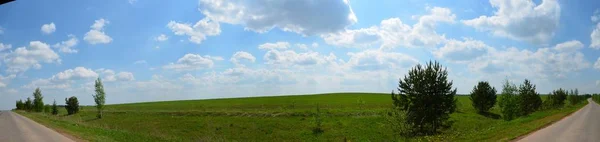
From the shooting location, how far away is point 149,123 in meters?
57.5

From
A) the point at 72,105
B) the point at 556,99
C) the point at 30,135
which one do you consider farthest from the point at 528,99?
the point at 72,105

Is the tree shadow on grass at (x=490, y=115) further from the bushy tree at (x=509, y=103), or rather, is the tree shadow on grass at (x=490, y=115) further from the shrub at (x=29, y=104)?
the shrub at (x=29, y=104)

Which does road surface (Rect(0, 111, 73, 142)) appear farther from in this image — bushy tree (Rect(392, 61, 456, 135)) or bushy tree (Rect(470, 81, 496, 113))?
bushy tree (Rect(470, 81, 496, 113))

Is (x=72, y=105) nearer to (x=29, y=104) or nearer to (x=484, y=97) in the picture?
(x=29, y=104)

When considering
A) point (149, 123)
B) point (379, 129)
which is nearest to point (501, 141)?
point (379, 129)

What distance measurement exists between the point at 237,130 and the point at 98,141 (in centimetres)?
2495

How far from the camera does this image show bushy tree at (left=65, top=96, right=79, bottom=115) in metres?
86.2

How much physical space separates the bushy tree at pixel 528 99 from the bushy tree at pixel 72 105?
90601mm

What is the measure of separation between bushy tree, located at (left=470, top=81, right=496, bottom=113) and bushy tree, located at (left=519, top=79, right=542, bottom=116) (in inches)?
240

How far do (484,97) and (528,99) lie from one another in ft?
24.8

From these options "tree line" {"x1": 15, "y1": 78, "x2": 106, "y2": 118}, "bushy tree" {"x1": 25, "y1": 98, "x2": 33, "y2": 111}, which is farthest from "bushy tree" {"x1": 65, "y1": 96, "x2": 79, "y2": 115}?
"bushy tree" {"x1": 25, "y1": 98, "x2": 33, "y2": 111}

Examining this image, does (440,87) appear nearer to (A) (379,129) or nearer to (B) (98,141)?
(A) (379,129)

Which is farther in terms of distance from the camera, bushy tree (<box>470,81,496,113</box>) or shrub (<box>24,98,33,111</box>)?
shrub (<box>24,98,33,111</box>)

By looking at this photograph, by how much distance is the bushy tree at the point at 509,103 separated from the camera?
162 feet
